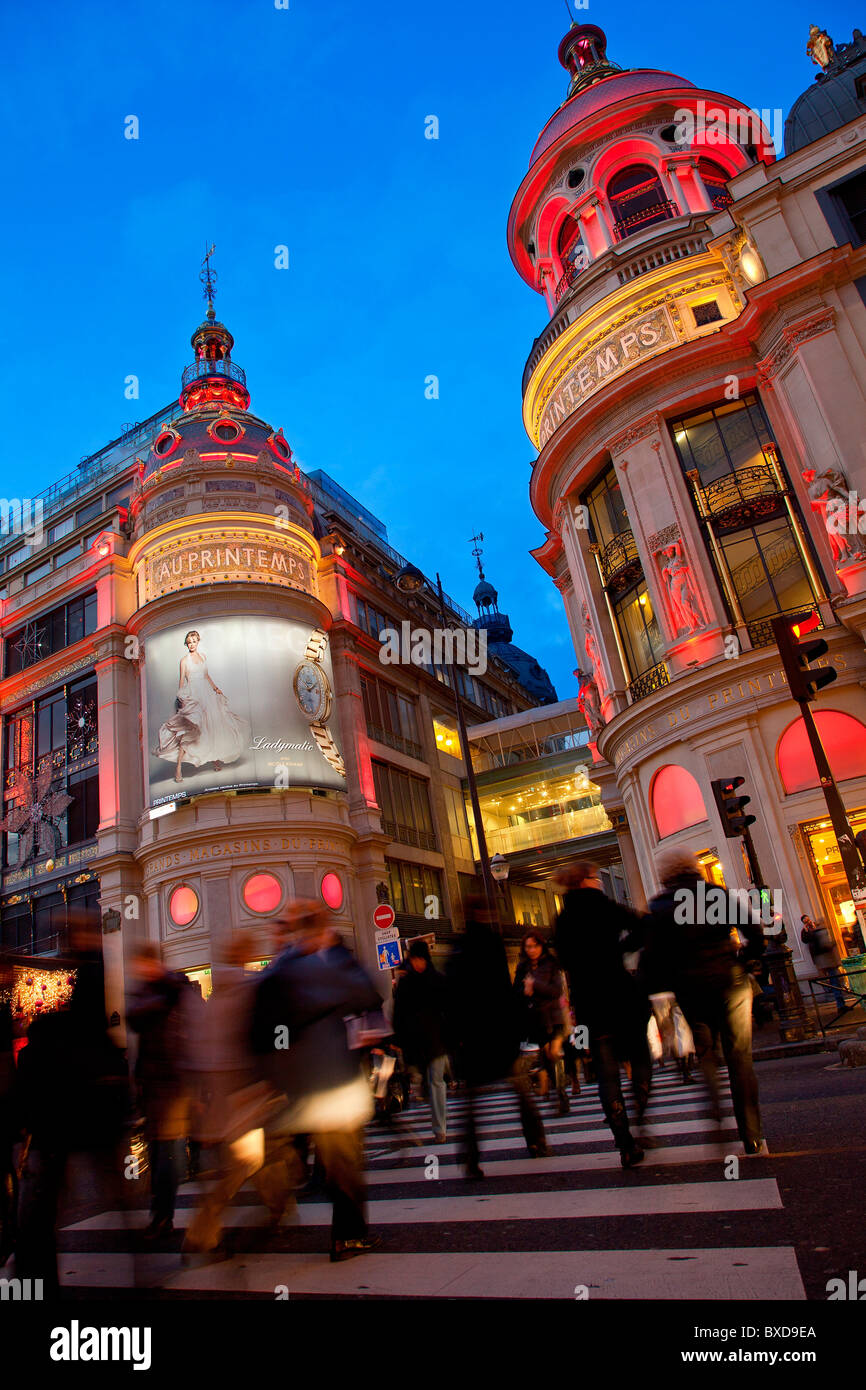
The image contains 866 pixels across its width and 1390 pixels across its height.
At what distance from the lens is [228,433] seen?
3259 cm

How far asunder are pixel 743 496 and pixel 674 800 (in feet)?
25.7

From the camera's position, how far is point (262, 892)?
26.0 m

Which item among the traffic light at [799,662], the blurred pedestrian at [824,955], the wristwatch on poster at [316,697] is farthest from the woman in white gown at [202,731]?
the traffic light at [799,662]

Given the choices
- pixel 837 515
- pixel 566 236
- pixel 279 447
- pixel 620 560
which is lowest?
pixel 837 515

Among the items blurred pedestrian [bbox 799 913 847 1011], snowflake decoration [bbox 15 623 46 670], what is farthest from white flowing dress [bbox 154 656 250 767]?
blurred pedestrian [bbox 799 913 847 1011]

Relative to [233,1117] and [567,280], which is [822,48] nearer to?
[567,280]

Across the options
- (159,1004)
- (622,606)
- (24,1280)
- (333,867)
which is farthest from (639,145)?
(24,1280)

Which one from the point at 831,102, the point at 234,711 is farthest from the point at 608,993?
the point at 831,102

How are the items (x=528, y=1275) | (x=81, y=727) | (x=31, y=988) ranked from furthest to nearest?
(x=81, y=727), (x=31, y=988), (x=528, y=1275)

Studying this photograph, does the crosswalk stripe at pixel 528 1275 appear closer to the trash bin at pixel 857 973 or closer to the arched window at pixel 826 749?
the trash bin at pixel 857 973

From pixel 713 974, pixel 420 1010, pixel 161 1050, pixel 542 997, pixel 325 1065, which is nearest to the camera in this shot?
pixel 325 1065

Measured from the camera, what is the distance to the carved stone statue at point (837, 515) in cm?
1870

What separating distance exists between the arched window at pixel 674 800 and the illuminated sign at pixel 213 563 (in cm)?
1480

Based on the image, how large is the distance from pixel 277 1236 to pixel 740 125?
3348 cm
